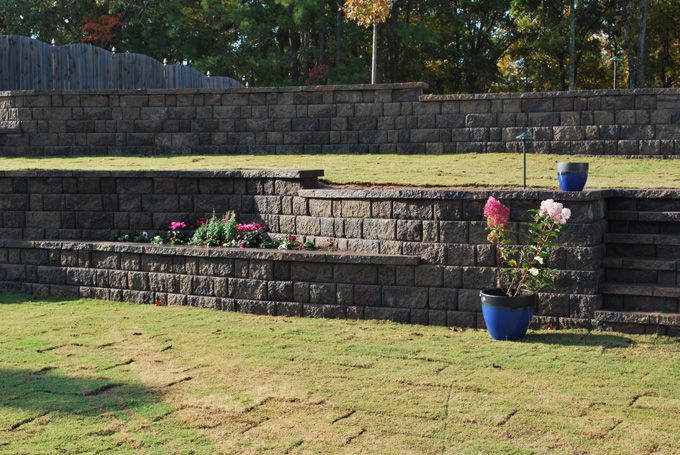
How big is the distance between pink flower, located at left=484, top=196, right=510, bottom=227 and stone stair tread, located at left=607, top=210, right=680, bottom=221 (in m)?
1.55

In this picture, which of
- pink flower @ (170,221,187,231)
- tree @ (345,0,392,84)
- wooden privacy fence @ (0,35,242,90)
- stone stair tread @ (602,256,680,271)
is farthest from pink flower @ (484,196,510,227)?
tree @ (345,0,392,84)

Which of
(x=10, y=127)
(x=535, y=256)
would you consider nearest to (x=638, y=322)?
(x=535, y=256)

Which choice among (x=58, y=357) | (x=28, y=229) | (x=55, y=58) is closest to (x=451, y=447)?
(x=58, y=357)

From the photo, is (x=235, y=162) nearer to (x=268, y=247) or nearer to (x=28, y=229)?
(x=28, y=229)

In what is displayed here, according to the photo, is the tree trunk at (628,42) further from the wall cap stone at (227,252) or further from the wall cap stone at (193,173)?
the wall cap stone at (227,252)

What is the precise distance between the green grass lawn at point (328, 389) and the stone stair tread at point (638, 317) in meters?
0.18

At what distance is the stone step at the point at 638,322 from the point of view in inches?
314

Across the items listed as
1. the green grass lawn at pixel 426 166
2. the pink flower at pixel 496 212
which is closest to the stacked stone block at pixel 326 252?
the pink flower at pixel 496 212

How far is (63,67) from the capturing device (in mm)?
19391

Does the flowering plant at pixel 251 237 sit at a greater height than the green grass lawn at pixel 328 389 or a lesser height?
greater

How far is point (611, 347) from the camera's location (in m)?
7.73

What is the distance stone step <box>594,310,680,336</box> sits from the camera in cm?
798

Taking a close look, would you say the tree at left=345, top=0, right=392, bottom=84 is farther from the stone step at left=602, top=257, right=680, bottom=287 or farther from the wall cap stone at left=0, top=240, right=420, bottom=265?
the stone step at left=602, top=257, right=680, bottom=287

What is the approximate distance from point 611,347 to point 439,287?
1.87 m
